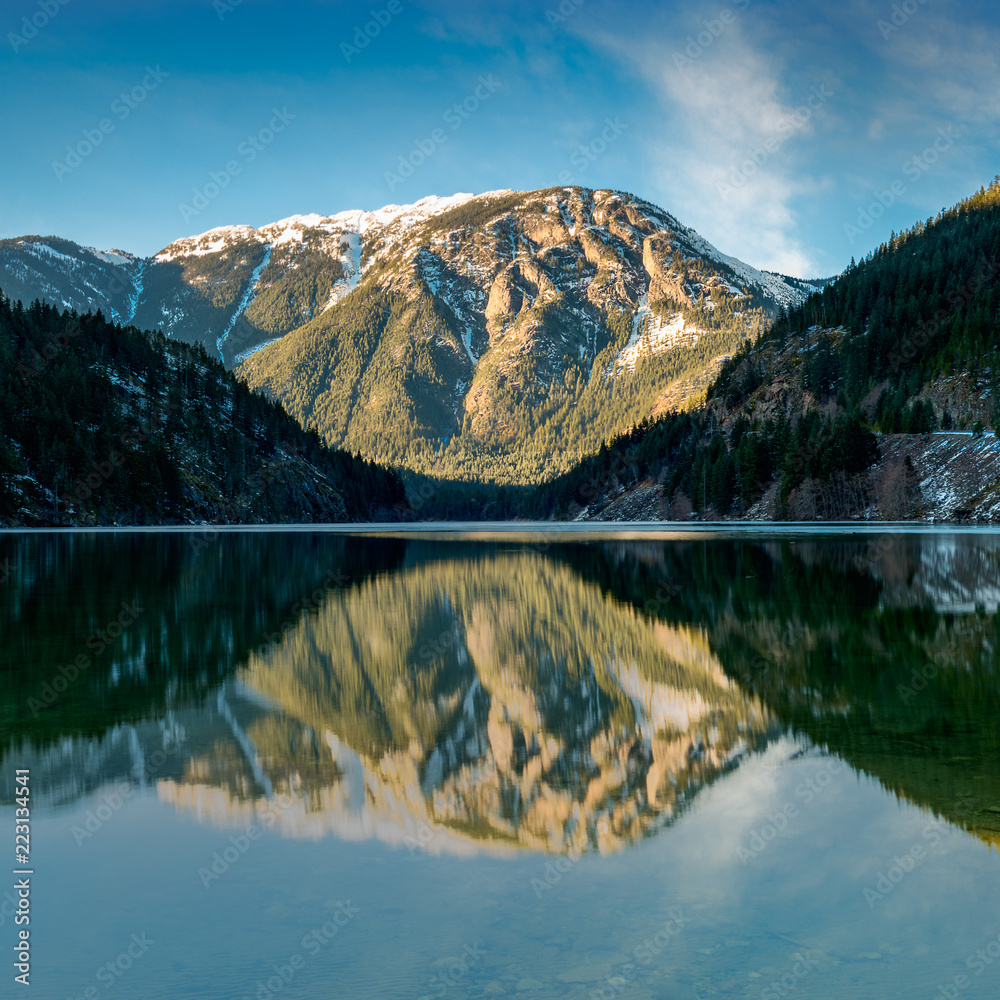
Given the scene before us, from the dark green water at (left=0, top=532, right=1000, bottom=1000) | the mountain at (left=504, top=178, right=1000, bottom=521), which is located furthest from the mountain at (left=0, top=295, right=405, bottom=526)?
the dark green water at (left=0, top=532, right=1000, bottom=1000)

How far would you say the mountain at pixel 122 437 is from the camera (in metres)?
134

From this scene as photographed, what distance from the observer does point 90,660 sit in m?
18.8

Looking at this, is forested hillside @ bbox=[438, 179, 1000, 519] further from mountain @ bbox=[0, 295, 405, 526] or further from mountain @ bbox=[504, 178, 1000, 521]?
mountain @ bbox=[0, 295, 405, 526]

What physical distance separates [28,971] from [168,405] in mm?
178314

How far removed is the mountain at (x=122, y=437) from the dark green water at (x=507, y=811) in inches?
4820

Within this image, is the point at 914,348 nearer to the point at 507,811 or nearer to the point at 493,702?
the point at 493,702

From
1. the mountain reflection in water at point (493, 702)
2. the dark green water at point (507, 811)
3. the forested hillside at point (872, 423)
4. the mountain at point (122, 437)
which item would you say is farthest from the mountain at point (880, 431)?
the dark green water at point (507, 811)

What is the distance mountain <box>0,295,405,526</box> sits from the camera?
134m

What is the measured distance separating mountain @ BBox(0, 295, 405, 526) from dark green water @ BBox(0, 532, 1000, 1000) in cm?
12243

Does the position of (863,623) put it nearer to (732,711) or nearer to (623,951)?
(732,711)

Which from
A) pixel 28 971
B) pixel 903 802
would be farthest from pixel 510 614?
pixel 28 971

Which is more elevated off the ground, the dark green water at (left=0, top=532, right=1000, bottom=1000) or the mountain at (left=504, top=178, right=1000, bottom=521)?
the mountain at (left=504, top=178, right=1000, bottom=521)

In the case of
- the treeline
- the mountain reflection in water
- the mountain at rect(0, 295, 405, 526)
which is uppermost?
the treeline

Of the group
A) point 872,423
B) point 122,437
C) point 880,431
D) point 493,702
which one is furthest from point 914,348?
point 493,702
